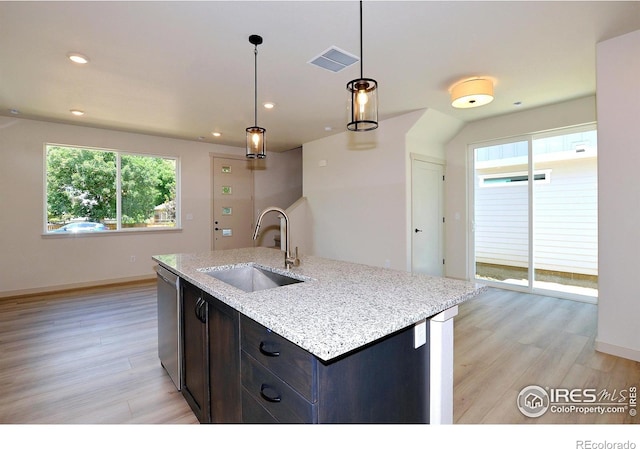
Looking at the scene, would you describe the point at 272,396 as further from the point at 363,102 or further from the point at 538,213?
the point at 538,213

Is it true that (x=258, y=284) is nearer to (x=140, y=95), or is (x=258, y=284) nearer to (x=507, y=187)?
(x=140, y=95)

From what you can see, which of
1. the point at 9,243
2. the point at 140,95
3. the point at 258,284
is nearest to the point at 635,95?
the point at 258,284

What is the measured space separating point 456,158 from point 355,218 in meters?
2.01

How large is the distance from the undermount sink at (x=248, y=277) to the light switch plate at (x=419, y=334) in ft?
3.17

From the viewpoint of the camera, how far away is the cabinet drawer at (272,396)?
1.02m

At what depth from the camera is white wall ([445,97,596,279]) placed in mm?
4531

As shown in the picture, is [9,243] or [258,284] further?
[9,243]

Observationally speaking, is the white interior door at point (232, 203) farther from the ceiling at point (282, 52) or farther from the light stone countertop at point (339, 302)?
the light stone countertop at point (339, 302)

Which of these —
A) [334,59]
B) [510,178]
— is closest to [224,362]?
[334,59]

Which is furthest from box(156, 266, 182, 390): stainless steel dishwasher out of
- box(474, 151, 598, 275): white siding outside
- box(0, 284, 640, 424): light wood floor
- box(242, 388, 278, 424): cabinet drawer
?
box(474, 151, 598, 275): white siding outside

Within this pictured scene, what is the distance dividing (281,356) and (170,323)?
55.0 inches

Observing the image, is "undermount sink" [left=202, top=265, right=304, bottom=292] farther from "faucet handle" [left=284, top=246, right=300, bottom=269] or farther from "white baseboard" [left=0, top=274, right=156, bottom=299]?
"white baseboard" [left=0, top=274, right=156, bottom=299]

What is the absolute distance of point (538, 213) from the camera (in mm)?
4500
